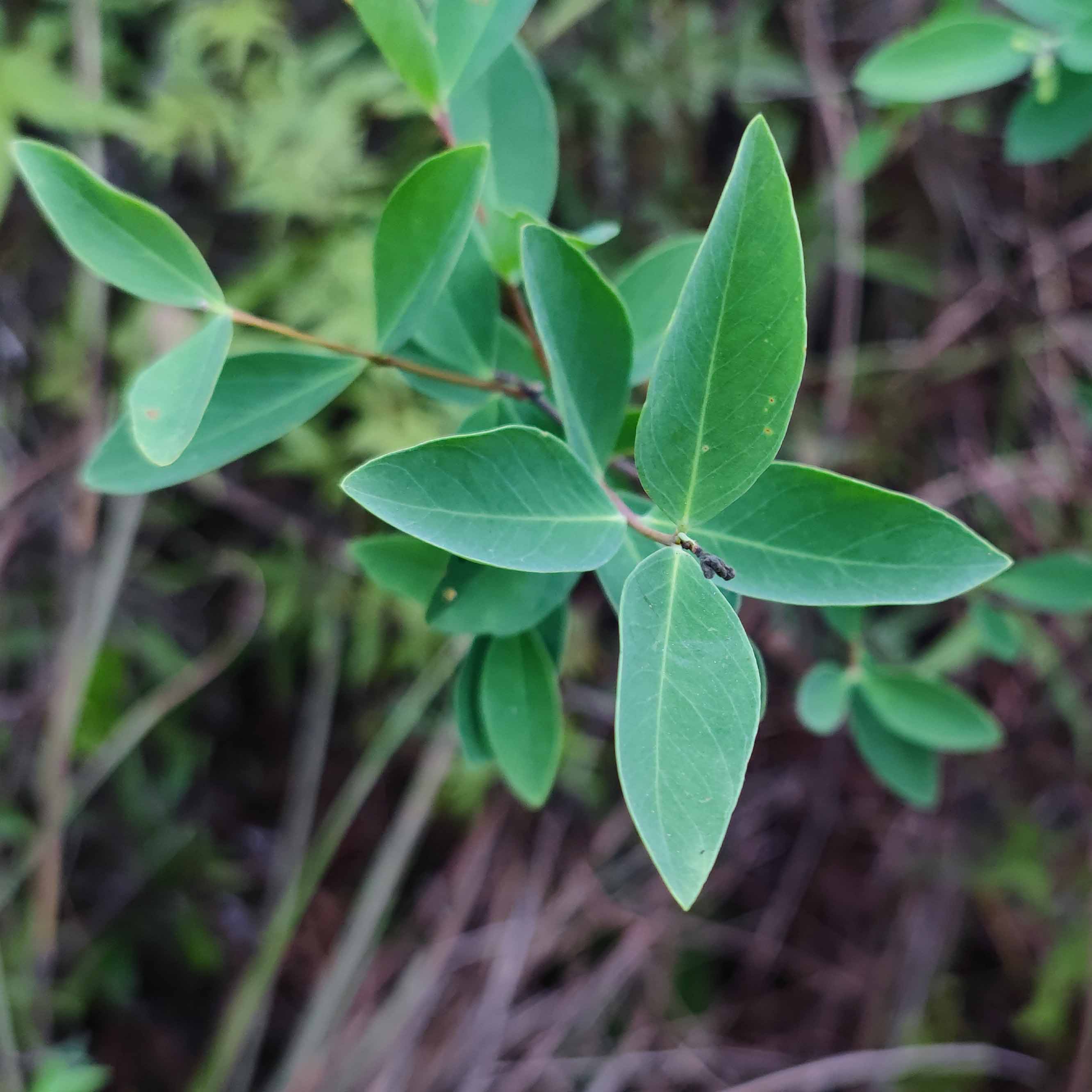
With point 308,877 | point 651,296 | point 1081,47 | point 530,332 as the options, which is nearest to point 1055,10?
point 1081,47

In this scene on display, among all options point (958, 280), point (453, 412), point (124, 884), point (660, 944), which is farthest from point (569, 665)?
point (958, 280)

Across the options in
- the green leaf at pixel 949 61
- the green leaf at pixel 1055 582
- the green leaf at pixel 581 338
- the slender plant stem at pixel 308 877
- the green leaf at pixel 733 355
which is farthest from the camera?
the slender plant stem at pixel 308 877

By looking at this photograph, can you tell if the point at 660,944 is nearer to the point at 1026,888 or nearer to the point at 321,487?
the point at 1026,888

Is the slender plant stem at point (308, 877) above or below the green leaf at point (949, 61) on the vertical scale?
below

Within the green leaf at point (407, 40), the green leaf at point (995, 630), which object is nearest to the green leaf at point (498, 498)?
the green leaf at point (407, 40)

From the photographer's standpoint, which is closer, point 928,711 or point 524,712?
point 524,712

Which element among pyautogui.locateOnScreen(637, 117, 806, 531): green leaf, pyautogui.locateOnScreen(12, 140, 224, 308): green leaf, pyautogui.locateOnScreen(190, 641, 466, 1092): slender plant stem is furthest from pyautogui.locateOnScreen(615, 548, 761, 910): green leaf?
pyautogui.locateOnScreen(190, 641, 466, 1092): slender plant stem

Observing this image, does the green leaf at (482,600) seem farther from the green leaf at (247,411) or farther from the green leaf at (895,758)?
the green leaf at (895,758)

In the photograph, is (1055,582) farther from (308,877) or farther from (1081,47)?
(308,877)
